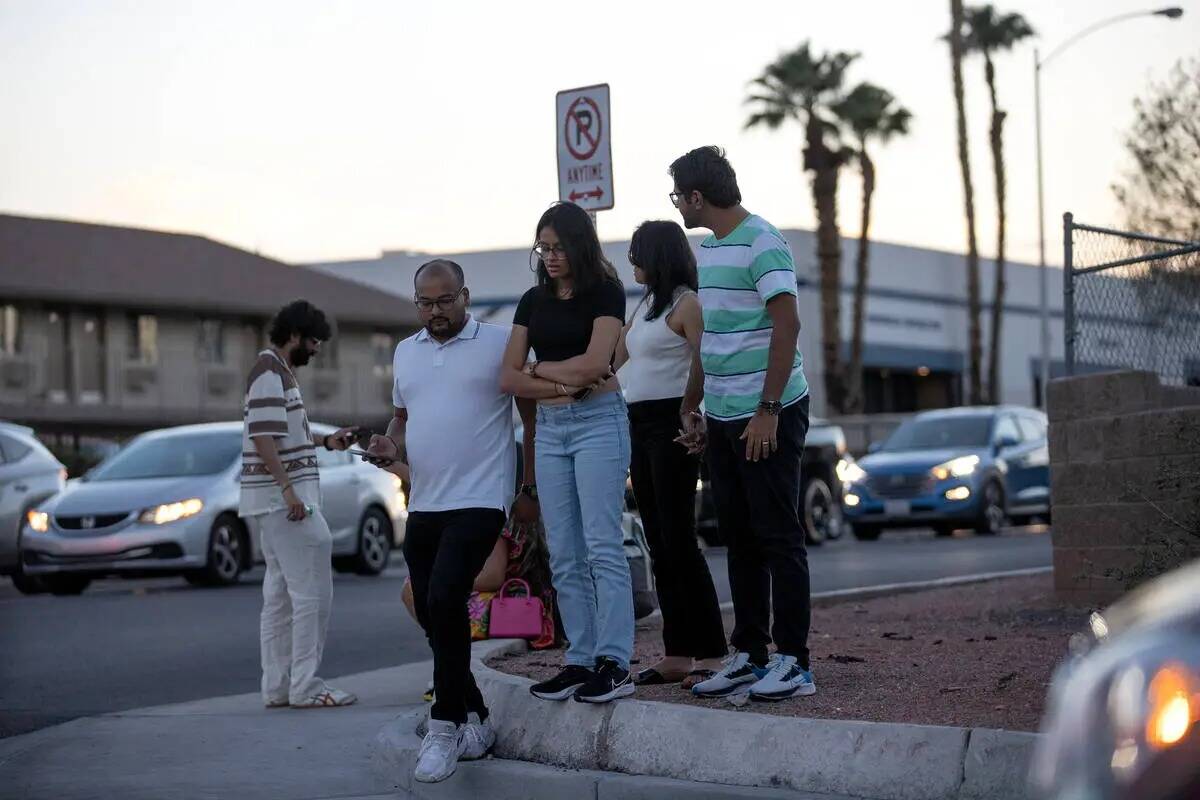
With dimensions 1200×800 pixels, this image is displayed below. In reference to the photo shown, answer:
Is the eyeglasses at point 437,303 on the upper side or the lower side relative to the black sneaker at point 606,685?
upper

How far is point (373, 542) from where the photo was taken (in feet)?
65.1

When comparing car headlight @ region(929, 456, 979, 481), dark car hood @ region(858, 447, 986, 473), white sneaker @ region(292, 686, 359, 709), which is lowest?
white sneaker @ region(292, 686, 359, 709)

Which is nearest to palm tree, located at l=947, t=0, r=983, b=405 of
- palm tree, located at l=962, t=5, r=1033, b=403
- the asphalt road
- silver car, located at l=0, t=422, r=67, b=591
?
palm tree, located at l=962, t=5, r=1033, b=403

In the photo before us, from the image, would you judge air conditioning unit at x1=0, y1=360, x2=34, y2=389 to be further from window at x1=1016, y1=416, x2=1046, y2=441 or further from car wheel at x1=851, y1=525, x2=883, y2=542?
window at x1=1016, y1=416, x2=1046, y2=441

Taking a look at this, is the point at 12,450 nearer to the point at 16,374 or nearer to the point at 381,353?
the point at 16,374

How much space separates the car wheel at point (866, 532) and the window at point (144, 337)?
23.6 m

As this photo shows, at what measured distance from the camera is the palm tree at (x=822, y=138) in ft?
150

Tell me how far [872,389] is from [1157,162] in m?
36.7

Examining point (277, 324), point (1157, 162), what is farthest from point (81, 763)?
point (1157, 162)

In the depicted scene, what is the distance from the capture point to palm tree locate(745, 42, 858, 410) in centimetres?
4584

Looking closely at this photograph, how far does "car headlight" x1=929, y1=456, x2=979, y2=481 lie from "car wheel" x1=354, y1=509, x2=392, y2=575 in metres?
8.44

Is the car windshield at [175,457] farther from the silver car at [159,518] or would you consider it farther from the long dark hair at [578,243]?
the long dark hair at [578,243]

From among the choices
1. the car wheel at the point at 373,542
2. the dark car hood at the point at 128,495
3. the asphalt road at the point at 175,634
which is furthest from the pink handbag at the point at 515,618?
the car wheel at the point at 373,542

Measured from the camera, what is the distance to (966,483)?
84.0ft
